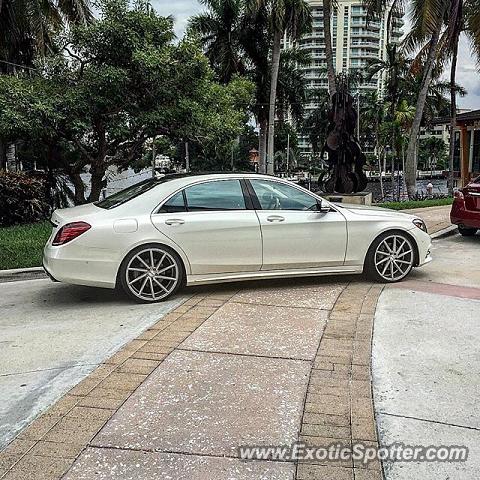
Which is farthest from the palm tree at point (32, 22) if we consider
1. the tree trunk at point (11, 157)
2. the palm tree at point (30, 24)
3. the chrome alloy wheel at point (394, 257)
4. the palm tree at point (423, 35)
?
the chrome alloy wheel at point (394, 257)

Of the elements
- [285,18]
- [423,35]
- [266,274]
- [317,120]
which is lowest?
[266,274]

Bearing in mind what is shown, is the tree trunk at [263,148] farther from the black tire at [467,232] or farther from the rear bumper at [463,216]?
the rear bumper at [463,216]

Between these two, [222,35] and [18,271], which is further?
[222,35]

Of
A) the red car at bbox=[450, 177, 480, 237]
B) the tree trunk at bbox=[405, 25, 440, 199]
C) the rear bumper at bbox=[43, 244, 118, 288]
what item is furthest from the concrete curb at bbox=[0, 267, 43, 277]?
the tree trunk at bbox=[405, 25, 440, 199]

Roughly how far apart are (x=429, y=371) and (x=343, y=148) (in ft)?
32.2

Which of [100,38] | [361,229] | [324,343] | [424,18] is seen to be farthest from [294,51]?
[324,343]

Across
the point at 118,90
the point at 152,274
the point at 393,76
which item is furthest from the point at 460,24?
the point at 152,274

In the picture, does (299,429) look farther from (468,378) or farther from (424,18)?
(424,18)

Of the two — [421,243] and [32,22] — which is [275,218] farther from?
[32,22]

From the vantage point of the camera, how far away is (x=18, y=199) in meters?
12.2

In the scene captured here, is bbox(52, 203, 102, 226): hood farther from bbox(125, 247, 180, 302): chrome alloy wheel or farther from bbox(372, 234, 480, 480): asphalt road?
bbox(372, 234, 480, 480): asphalt road

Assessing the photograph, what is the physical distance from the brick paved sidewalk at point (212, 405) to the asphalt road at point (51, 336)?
0.15 metres

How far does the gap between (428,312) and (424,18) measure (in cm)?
1640

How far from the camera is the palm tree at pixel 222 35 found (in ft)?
102
